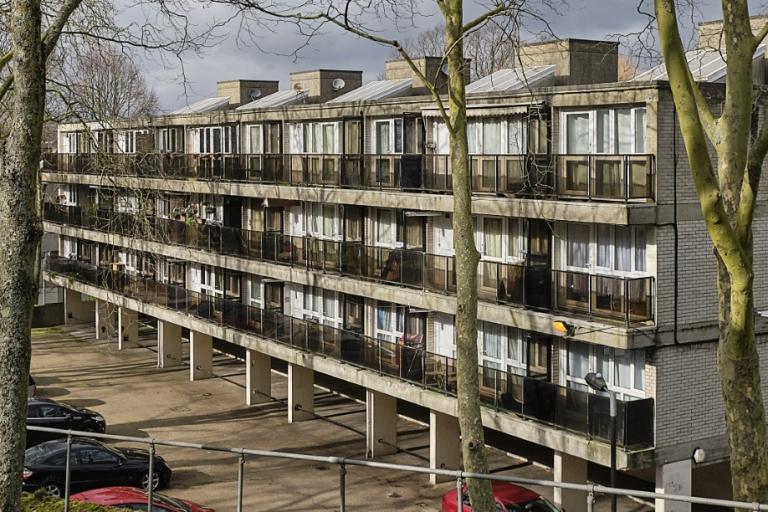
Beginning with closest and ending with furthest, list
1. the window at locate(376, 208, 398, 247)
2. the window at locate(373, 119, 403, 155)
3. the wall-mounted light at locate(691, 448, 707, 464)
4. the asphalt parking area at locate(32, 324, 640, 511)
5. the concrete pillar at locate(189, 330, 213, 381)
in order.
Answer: the wall-mounted light at locate(691, 448, 707, 464) < the asphalt parking area at locate(32, 324, 640, 511) < the window at locate(373, 119, 403, 155) < the window at locate(376, 208, 398, 247) < the concrete pillar at locate(189, 330, 213, 381)

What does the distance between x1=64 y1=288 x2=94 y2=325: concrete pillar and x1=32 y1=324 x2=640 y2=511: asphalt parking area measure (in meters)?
5.36

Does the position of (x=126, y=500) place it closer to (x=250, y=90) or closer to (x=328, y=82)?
(x=328, y=82)

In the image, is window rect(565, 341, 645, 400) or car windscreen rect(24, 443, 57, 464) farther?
car windscreen rect(24, 443, 57, 464)

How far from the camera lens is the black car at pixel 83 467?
22812mm

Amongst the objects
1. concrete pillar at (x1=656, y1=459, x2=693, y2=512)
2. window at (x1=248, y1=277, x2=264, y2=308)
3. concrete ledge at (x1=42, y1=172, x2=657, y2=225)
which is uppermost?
concrete ledge at (x1=42, y1=172, x2=657, y2=225)

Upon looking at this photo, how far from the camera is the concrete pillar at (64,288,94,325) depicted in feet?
179

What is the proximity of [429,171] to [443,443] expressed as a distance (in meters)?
7.05

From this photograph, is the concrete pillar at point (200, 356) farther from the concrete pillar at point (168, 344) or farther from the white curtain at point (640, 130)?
the white curtain at point (640, 130)

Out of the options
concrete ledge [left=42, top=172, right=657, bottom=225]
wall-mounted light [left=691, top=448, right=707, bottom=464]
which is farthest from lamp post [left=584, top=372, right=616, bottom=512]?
concrete ledge [left=42, top=172, right=657, bottom=225]

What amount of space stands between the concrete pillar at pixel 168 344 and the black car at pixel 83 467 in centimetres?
1780

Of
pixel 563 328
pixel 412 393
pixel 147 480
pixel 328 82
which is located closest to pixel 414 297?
pixel 412 393

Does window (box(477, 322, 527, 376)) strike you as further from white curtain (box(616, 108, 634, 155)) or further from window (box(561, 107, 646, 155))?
white curtain (box(616, 108, 634, 155))

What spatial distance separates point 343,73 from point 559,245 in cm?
1780

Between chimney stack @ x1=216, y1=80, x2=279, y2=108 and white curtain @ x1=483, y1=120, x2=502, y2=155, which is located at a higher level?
chimney stack @ x1=216, y1=80, x2=279, y2=108
